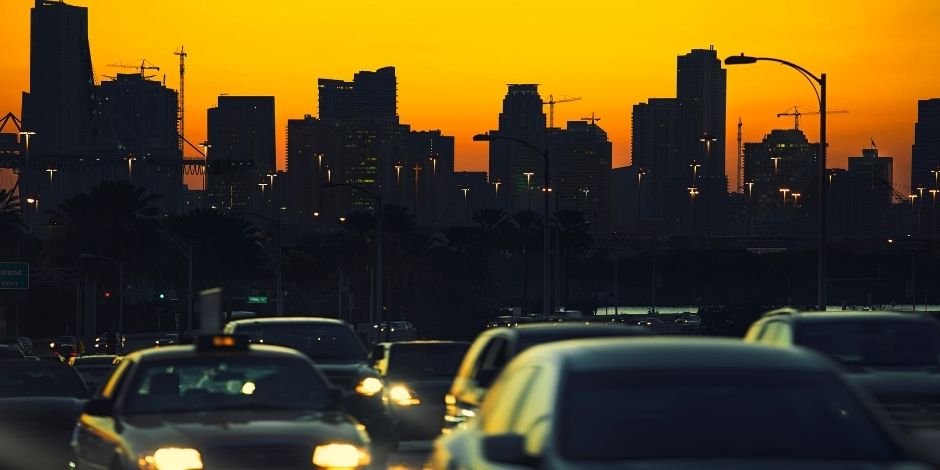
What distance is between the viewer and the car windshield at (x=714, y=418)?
304 inches

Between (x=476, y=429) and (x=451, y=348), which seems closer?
(x=476, y=429)

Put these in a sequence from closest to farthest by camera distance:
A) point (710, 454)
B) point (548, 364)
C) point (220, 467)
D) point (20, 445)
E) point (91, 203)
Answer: point (710, 454)
point (548, 364)
point (220, 467)
point (20, 445)
point (91, 203)

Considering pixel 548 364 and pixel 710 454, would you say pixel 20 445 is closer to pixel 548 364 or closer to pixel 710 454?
pixel 548 364

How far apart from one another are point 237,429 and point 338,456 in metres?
0.72

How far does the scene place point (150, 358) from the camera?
1350 cm

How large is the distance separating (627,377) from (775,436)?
30.0 inches

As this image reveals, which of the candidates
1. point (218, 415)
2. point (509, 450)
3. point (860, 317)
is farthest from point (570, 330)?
point (509, 450)

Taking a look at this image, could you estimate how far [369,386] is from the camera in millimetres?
21703

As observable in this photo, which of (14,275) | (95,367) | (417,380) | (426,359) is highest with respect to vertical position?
(426,359)

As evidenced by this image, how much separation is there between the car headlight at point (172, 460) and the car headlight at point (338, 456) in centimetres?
79

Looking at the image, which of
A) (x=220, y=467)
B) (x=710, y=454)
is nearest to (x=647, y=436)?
(x=710, y=454)

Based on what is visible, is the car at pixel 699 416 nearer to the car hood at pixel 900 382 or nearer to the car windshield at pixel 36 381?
the car hood at pixel 900 382

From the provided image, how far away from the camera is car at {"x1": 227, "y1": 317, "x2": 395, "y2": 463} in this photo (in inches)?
856

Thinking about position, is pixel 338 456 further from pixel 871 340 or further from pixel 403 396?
pixel 403 396
